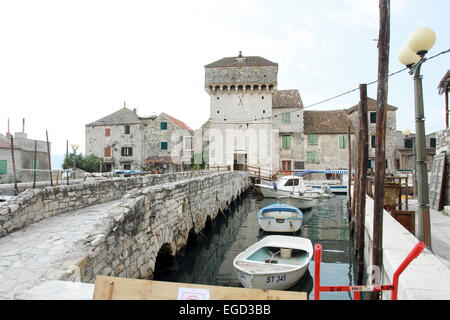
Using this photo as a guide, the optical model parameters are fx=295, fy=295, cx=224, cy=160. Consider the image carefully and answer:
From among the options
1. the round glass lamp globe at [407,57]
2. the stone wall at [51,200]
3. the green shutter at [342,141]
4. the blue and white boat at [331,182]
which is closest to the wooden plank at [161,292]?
the stone wall at [51,200]

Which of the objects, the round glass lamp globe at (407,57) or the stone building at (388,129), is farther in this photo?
the stone building at (388,129)

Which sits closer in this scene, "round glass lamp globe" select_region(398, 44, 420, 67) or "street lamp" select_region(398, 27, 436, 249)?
"street lamp" select_region(398, 27, 436, 249)

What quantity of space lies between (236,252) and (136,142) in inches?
1166

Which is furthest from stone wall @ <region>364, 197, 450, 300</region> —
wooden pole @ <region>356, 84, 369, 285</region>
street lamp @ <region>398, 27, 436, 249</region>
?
wooden pole @ <region>356, 84, 369, 285</region>

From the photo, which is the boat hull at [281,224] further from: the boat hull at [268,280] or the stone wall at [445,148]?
the boat hull at [268,280]

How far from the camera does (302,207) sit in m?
18.3

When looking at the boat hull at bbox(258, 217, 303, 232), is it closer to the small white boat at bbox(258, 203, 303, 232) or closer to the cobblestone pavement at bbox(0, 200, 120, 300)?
the small white boat at bbox(258, 203, 303, 232)

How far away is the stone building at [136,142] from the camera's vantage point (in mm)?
35812

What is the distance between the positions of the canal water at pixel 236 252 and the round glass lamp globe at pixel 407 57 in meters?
4.96

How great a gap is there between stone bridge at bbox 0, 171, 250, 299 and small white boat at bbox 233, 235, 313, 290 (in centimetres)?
199

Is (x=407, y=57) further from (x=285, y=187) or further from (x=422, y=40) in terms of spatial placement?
(x=285, y=187)

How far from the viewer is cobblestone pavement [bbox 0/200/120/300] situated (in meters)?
3.37

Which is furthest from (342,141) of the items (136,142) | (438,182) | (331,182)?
(136,142)
